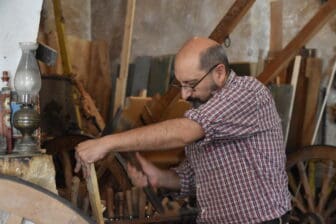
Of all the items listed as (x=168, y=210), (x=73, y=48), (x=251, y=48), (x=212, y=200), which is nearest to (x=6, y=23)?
(x=212, y=200)

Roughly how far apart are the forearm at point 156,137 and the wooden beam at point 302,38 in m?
1.76

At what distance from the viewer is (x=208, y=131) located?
1.86 m

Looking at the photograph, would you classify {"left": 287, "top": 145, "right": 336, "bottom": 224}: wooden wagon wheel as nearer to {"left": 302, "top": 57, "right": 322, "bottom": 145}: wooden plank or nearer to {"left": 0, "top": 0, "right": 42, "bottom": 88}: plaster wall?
{"left": 302, "top": 57, "right": 322, "bottom": 145}: wooden plank

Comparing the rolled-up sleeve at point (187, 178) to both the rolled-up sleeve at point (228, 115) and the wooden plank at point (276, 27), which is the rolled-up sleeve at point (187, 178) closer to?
the rolled-up sleeve at point (228, 115)

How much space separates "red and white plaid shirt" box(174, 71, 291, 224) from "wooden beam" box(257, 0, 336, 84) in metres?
1.37

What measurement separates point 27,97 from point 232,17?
2.04 meters

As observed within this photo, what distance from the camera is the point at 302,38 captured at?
337cm

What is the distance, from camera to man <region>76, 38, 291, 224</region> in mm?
1921

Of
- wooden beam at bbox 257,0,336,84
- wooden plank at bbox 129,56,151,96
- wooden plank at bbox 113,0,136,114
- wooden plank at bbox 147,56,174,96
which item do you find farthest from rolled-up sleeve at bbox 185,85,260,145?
wooden plank at bbox 129,56,151,96

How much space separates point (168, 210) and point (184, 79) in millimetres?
1212

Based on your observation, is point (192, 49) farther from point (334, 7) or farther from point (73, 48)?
point (73, 48)

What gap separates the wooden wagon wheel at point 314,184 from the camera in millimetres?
3439

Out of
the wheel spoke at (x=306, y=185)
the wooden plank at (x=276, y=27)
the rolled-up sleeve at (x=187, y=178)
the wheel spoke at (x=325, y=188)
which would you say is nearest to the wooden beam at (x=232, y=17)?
the wooden plank at (x=276, y=27)

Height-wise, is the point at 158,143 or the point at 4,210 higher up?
the point at 158,143
